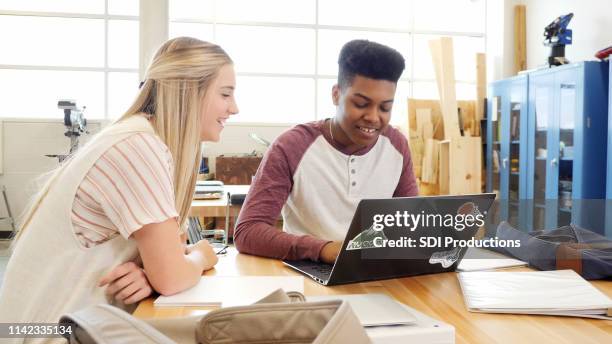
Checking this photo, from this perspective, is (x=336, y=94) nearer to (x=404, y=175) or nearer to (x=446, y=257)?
(x=404, y=175)

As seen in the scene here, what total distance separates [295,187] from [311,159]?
0.11m

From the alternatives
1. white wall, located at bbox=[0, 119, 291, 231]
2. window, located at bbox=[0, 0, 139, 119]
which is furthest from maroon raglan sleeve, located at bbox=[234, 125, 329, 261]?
window, located at bbox=[0, 0, 139, 119]

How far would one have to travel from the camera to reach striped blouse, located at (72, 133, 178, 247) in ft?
3.76

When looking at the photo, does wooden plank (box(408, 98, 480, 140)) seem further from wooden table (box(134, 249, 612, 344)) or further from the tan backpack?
the tan backpack

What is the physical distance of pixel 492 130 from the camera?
6262 mm

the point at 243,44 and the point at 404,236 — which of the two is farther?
the point at 243,44

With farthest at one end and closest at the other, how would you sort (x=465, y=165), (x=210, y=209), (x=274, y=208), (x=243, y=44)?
(x=243, y=44) < (x=465, y=165) < (x=210, y=209) < (x=274, y=208)

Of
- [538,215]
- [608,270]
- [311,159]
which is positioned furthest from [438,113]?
[608,270]

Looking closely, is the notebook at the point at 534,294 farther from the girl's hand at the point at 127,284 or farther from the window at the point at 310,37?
the window at the point at 310,37

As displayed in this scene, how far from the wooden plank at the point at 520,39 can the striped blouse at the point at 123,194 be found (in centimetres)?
632

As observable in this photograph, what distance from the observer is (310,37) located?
695 centimetres

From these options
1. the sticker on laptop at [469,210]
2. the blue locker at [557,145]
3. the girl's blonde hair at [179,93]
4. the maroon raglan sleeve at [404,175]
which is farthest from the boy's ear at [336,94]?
the blue locker at [557,145]

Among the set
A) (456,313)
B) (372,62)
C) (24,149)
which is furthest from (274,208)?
(24,149)

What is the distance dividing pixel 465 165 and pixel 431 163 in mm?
365
